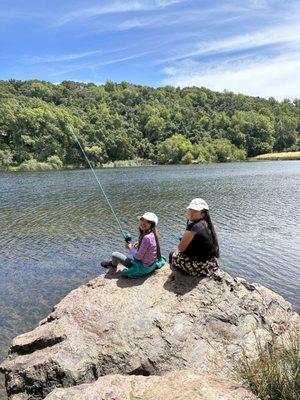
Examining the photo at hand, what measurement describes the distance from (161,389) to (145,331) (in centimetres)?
223

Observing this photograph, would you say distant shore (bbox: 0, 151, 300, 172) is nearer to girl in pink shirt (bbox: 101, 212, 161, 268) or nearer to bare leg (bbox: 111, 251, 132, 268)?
bare leg (bbox: 111, 251, 132, 268)

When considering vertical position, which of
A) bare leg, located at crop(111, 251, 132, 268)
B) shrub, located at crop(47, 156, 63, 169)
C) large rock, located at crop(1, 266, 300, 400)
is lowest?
shrub, located at crop(47, 156, 63, 169)

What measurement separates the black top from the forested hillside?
7588 centimetres

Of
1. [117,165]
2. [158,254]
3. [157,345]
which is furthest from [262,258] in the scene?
[117,165]

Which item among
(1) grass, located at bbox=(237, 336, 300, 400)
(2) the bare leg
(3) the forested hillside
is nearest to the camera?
(1) grass, located at bbox=(237, 336, 300, 400)

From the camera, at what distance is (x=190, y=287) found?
802 centimetres

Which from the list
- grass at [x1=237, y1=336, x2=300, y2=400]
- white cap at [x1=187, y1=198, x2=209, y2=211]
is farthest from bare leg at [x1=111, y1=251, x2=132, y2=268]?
grass at [x1=237, y1=336, x2=300, y2=400]

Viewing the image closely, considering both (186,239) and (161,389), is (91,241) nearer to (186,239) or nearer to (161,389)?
(186,239)

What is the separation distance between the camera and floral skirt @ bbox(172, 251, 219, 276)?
807 cm

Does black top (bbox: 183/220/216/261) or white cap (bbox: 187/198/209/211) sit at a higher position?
white cap (bbox: 187/198/209/211)

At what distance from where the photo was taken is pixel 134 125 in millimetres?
149000

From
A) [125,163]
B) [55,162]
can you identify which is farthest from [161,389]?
[125,163]

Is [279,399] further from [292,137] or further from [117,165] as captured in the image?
[292,137]

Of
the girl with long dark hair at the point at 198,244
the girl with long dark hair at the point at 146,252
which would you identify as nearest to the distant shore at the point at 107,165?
the girl with long dark hair at the point at 146,252
